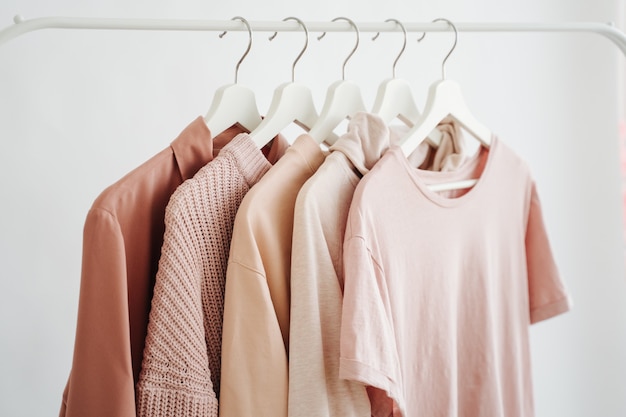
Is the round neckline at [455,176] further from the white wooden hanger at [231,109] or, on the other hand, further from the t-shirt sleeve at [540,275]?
the white wooden hanger at [231,109]

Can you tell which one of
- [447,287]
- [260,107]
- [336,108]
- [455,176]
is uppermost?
[260,107]

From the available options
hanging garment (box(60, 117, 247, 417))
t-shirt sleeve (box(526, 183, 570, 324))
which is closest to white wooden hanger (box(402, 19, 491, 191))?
t-shirt sleeve (box(526, 183, 570, 324))

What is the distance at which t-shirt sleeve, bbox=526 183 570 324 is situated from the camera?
1138mm

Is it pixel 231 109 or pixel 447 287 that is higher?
pixel 231 109

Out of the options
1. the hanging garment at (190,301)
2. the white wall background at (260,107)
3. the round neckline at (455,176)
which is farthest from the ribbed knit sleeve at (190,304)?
the white wall background at (260,107)

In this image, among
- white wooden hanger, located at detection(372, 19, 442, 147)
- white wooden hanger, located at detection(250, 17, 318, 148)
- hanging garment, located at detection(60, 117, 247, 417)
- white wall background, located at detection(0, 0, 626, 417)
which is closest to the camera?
hanging garment, located at detection(60, 117, 247, 417)

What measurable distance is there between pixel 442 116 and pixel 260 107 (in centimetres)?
51

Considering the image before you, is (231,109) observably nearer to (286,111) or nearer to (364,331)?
(286,111)

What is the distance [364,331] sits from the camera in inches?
31.9

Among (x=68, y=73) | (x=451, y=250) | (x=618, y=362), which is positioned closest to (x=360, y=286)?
(x=451, y=250)

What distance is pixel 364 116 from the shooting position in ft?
3.16

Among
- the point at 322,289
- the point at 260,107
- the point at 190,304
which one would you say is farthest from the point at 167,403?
the point at 260,107

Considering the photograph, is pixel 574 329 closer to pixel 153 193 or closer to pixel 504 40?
pixel 504 40

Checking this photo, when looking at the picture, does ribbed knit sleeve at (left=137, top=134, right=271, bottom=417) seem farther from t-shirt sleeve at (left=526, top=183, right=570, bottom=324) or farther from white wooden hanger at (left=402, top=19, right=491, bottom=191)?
t-shirt sleeve at (left=526, top=183, right=570, bottom=324)
